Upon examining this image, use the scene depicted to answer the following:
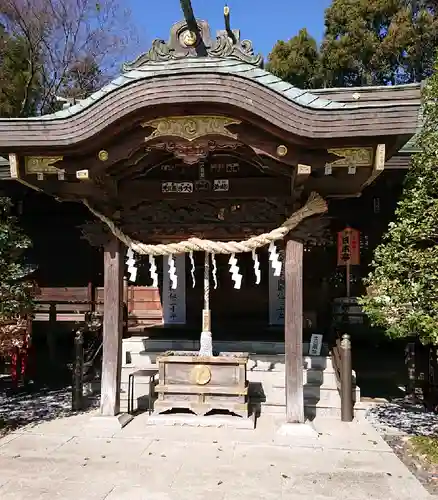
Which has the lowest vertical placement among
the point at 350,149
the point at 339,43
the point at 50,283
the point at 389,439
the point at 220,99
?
the point at 389,439

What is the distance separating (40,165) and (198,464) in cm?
435

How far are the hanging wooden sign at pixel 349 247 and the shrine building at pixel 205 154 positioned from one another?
83.7 inches

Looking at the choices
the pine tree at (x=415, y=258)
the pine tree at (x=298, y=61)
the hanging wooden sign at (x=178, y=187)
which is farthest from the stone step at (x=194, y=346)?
the pine tree at (x=298, y=61)

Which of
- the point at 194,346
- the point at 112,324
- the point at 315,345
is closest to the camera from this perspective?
the point at 112,324

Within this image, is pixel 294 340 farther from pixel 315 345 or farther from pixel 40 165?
pixel 40 165

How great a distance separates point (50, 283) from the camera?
12.4 meters

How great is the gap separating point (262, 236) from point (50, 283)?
24.1ft

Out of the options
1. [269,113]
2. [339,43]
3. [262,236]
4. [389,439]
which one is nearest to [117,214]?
[262,236]

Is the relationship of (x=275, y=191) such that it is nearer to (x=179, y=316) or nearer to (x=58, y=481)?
(x=58, y=481)

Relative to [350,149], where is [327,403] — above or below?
below

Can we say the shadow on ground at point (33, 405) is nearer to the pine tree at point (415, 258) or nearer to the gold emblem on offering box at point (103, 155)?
the gold emblem on offering box at point (103, 155)

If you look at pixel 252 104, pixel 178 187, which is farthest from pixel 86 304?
pixel 252 104

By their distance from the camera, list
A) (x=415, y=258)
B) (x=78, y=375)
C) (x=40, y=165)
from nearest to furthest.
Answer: (x=415, y=258), (x=40, y=165), (x=78, y=375)

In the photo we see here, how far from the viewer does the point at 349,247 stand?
10.6 metres
